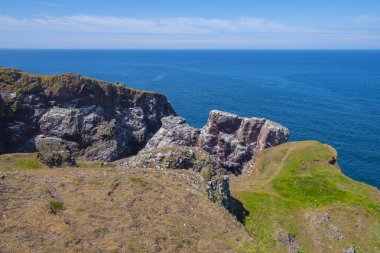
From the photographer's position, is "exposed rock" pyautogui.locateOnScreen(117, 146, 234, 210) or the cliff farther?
"exposed rock" pyautogui.locateOnScreen(117, 146, 234, 210)

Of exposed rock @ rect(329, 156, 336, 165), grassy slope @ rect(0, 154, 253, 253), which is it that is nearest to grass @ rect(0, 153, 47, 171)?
grassy slope @ rect(0, 154, 253, 253)

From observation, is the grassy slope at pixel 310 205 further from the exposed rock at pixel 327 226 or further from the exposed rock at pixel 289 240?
the exposed rock at pixel 289 240

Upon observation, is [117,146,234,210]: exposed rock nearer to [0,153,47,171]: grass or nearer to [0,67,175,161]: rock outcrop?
[0,153,47,171]: grass

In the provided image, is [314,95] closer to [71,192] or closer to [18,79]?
[18,79]

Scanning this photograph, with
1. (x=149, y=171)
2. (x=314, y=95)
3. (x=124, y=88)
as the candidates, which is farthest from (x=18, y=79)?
(x=314, y=95)

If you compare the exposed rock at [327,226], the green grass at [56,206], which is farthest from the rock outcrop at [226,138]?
the green grass at [56,206]

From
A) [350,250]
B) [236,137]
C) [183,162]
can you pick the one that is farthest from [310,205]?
[236,137]

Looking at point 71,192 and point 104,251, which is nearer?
point 104,251
